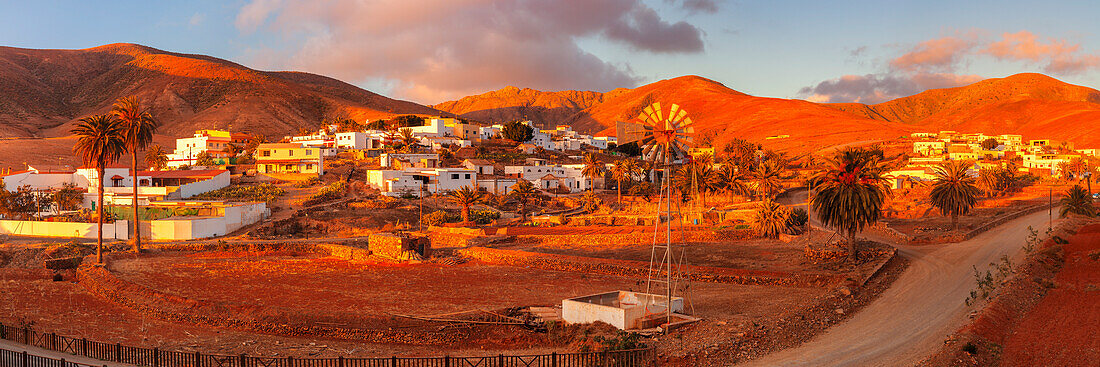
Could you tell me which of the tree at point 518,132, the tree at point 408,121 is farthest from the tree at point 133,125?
the tree at point 408,121

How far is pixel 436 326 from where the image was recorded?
70.4ft

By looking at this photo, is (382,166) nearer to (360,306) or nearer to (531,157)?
(531,157)

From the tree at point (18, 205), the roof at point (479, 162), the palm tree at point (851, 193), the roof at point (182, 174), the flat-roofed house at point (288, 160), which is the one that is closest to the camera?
the palm tree at point (851, 193)

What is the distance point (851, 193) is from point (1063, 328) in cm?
1258

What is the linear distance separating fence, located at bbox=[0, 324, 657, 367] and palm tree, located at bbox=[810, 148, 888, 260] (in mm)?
18298

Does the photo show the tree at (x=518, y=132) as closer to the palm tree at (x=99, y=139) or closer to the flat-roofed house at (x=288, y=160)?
the flat-roofed house at (x=288, y=160)

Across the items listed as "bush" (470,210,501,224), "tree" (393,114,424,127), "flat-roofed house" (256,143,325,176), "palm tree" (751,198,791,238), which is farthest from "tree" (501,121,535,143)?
"palm tree" (751,198,791,238)

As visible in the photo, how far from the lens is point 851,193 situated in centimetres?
3038

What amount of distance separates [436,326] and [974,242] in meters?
33.5

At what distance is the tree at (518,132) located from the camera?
113 metres

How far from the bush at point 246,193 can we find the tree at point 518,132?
1944 inches

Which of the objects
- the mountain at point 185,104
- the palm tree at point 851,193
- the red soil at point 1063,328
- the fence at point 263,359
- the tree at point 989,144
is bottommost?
the fence at point 263,359

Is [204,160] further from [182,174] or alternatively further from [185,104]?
[185,104]

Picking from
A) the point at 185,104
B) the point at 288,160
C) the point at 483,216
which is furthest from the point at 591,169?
the point at 185,104
